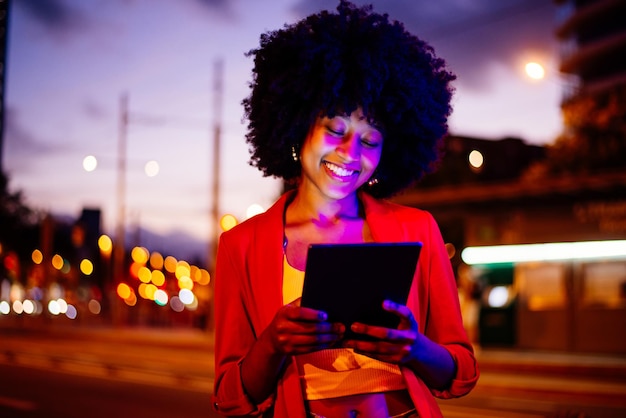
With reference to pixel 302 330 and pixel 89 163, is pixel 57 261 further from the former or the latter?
pixel 302 330

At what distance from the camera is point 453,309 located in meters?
2.47

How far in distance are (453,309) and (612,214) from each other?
2126 cm

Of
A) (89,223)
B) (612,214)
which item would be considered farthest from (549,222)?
(89,223)

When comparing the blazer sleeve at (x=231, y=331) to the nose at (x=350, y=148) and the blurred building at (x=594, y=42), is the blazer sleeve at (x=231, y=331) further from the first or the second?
the blurred building at (x=594, y=42)

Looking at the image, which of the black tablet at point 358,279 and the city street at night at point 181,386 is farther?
the city street at night at point 181,386

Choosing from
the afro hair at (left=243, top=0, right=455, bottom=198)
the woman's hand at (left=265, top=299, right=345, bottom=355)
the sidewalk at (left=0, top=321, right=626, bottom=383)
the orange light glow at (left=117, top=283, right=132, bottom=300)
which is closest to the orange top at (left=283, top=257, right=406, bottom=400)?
the woman's hand at (left=265, top=299, right=345, bottom=355)

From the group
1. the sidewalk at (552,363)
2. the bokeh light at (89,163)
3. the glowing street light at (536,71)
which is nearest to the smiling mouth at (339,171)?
the sidewalk at (552,363)

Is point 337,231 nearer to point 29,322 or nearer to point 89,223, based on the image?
point 89,223

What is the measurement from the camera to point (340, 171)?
259cm

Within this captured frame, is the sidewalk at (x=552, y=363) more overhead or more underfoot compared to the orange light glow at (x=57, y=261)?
more overhead

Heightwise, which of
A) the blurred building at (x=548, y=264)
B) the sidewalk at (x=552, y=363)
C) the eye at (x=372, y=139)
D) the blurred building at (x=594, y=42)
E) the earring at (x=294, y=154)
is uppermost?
the blurred building at (x=594, y=42)

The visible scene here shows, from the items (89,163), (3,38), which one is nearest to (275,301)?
(3,38)

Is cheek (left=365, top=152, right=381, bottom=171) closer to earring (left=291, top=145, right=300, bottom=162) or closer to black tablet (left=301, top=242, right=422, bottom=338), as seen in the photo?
earring (left=291, top=145, right=300, bottom=162)

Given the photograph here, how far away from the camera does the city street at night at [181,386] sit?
1254 cm
